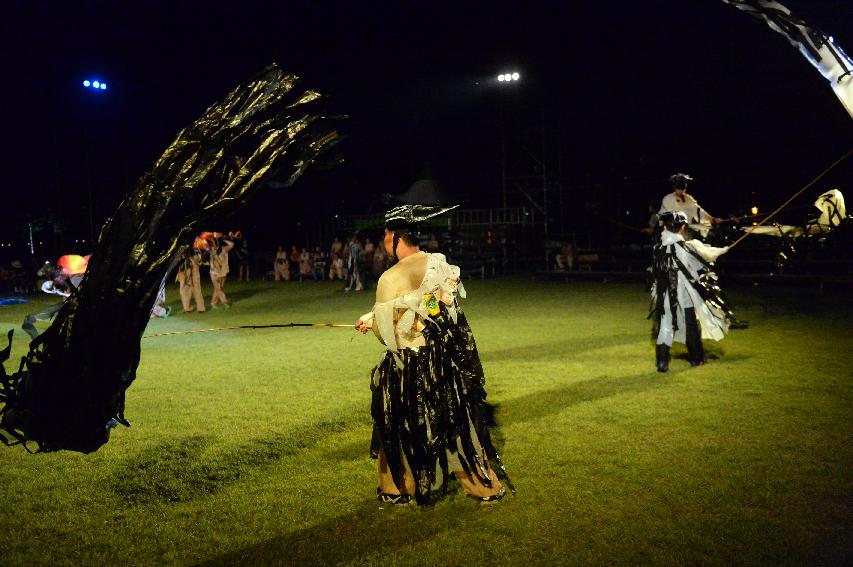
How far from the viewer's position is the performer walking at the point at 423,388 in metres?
4.54

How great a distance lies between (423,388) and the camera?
4.58 meters

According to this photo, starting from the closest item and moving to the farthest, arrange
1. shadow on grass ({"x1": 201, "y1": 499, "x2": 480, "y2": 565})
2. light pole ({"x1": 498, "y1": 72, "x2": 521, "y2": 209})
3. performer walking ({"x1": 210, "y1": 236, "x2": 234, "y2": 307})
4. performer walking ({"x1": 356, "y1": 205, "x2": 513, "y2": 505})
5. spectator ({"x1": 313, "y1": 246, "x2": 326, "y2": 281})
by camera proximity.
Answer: shadow on grass ({"x1": 201, "y1": 499, "x2": 480, "y2": 565}) → performer walking ({"x1": 356, "y1": 205, "x2": 513, "y2": 505}) → performer walking ({"x1": 210, "y1": 236, "x2": 234, "y2": 307}) → light pole ({"x1": 498, "y1": 72, "x2": 521, "y2": 209}) → spectator ({"x1": 313, "y1": 246, "x2": 326, "y2": 281})

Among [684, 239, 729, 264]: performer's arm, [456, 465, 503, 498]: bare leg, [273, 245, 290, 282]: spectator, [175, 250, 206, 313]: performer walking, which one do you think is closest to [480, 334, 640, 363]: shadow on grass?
[684, 239, 729, 264]: performer's arm

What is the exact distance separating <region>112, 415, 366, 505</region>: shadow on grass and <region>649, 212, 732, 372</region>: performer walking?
4.31m

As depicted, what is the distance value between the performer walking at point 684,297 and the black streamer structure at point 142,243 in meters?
6.30

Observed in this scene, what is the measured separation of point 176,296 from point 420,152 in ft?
77.9

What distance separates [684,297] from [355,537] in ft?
19.3

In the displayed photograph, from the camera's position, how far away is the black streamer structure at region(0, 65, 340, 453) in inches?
133

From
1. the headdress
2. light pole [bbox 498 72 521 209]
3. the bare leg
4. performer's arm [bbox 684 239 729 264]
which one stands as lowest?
the bare leg

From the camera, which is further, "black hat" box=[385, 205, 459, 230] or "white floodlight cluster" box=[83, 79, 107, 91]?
"white floodlight cluster" box=[83, 79, 107, 91]

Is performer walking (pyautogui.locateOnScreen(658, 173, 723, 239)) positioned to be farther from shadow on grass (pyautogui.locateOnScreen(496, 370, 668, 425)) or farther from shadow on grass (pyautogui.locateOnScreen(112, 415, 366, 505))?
shadow on grass (pyautogui.locateOnScreen(112, 415, 366, 505))

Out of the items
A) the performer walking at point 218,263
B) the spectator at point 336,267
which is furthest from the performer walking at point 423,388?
the spectator at point 336,267

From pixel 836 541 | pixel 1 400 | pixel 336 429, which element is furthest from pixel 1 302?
pixel 836 541

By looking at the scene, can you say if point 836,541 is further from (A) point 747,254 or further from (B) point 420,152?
(B) point 420,152
